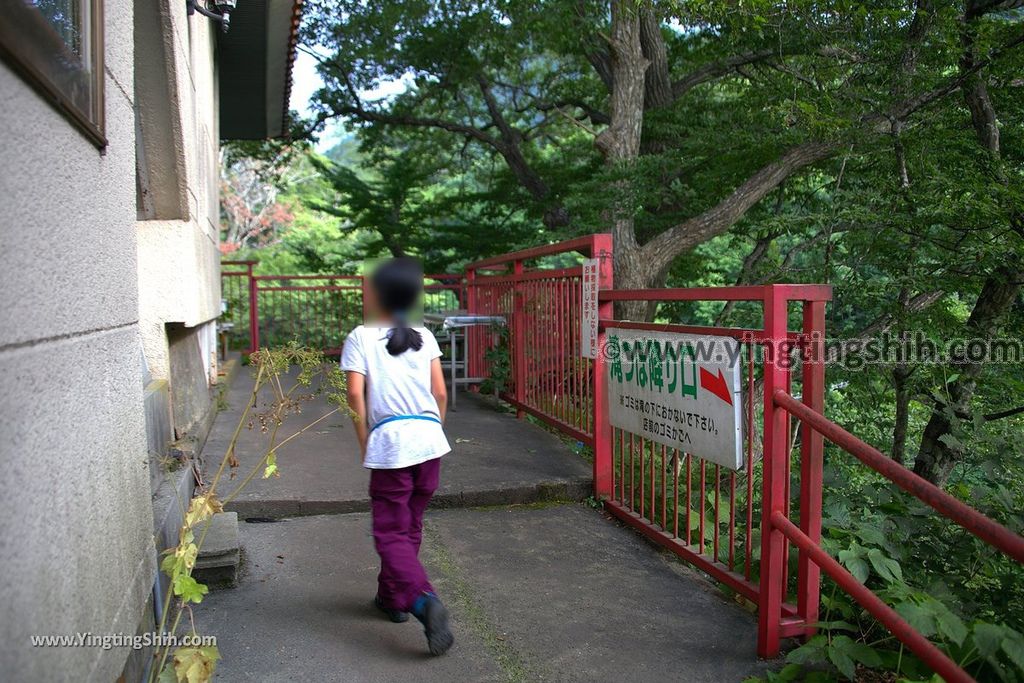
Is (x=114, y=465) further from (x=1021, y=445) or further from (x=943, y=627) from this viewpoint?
(x=1021, y=445)

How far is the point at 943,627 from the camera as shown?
2582mm

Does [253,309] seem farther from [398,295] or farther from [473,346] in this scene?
[398,295]

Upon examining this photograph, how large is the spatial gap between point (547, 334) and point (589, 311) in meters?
1.32

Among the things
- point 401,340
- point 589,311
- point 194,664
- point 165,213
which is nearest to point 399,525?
point 401,340

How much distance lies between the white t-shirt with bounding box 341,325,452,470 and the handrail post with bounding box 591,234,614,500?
191cm

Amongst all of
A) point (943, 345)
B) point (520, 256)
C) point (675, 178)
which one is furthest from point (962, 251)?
point (675, 178)

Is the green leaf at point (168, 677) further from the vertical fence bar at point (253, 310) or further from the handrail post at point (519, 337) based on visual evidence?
the vertical fence bar at point (253, 310)

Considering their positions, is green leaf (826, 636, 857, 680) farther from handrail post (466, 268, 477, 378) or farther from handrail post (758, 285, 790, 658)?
handrail post (466, 268, 477, 378)

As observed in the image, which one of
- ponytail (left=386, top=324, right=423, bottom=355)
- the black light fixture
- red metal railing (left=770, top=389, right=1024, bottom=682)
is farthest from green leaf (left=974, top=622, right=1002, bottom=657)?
the black light fixture

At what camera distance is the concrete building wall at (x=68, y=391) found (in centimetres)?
154

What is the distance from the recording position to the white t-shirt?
10.8 ft

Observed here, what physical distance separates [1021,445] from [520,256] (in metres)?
4.10

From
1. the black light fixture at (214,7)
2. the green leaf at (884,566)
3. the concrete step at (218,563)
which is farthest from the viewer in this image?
the black light fixture at (214,7)

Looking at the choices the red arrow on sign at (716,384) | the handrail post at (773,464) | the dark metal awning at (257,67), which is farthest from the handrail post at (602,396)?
the dark metal awning at (257,67)
